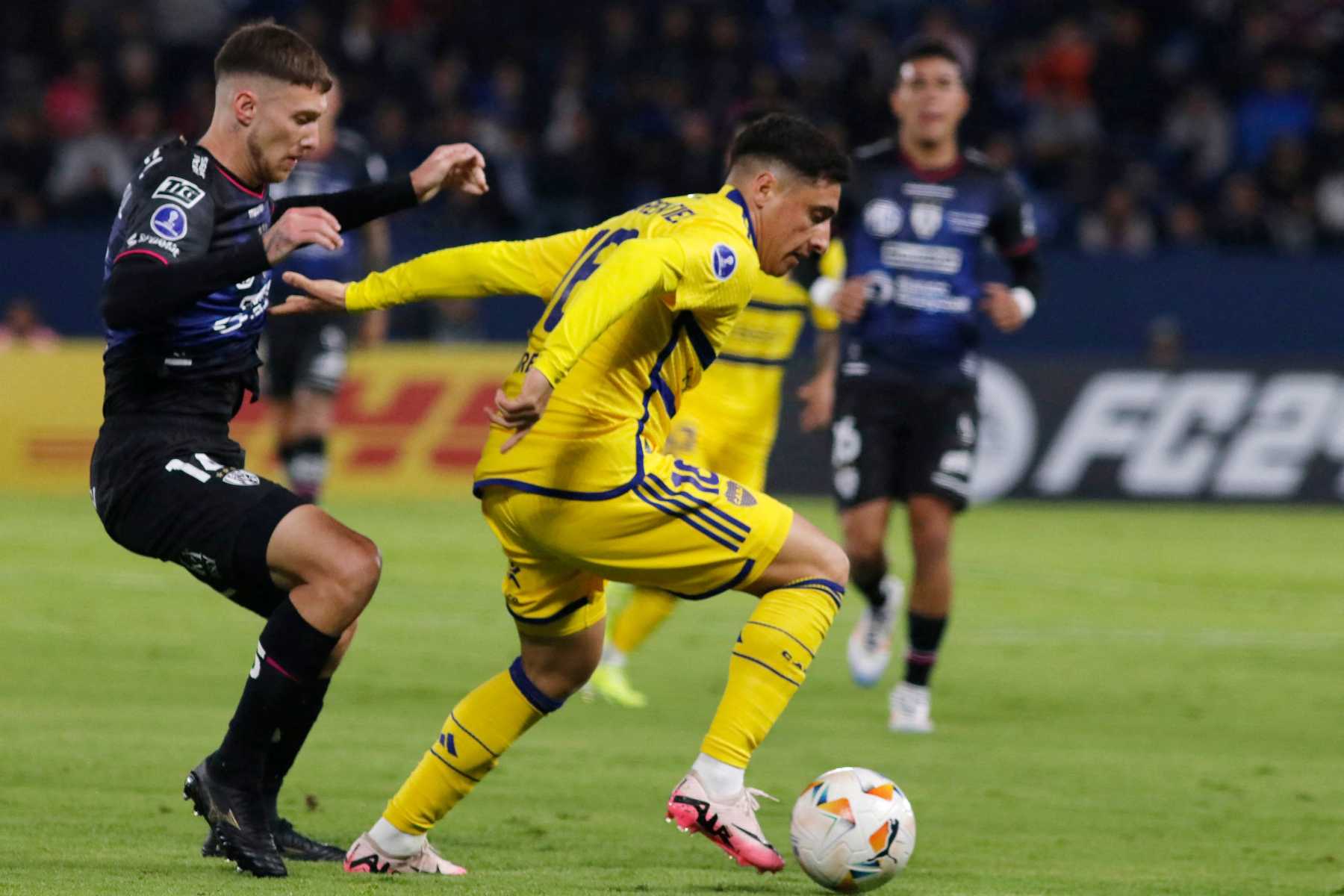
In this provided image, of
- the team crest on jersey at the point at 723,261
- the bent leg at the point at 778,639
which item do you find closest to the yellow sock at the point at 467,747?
the bent leg at the point at 778,639

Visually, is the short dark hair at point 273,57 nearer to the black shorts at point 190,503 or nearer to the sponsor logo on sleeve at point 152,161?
the sponsor logo on sleeve at point 152,161

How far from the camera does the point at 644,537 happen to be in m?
5.01

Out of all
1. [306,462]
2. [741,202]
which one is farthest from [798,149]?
[306,462]

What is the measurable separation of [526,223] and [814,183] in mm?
14503

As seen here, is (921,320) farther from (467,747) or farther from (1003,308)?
(467,747)

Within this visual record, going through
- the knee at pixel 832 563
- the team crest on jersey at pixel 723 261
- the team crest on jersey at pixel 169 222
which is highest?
the team crest on jersey at pixel 169 222

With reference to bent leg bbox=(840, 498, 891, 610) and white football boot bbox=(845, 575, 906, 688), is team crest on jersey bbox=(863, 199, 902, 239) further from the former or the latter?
white football boot bbox=(845, 575, 906, 688)

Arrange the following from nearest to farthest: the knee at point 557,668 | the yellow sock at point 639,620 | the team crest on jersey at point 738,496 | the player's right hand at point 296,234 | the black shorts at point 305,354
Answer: the player's right hand at point 296,234, the team crest on jersey at point 738,496, the knee at point 557,668, the yellow sock at point 639,620, the black shorts at point 305,354

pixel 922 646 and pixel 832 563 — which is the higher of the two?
pixel 832 563

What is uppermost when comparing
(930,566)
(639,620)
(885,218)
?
(885,218)

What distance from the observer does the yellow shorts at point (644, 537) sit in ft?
16.4

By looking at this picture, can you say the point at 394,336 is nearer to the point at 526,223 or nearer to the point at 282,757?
the point at 526,223

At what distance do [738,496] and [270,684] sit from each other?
4.12 ft

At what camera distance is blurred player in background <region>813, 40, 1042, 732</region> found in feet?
26.8
